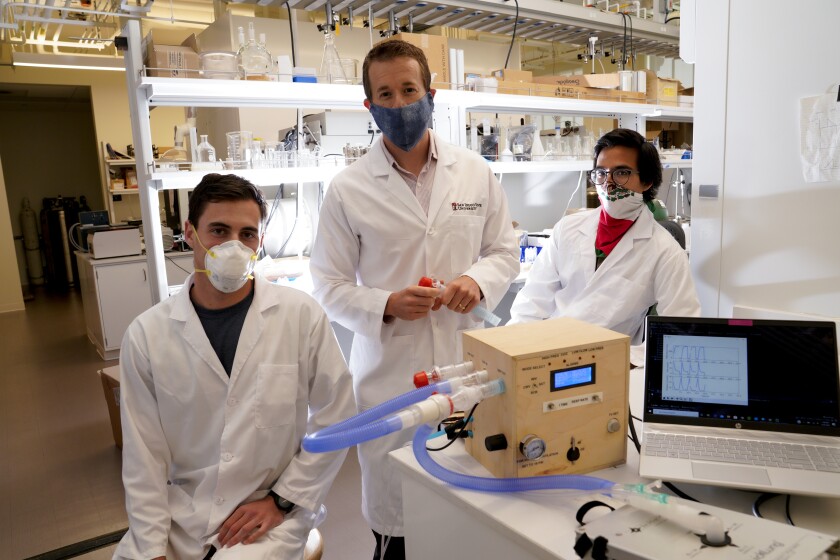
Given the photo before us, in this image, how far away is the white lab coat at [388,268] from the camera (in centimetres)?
154

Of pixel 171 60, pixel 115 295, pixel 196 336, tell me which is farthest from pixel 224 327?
pixel 115 295

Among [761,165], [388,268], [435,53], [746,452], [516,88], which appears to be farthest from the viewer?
[516,88]

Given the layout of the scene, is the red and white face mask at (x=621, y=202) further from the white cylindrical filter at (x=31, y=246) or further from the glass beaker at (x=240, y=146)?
the white cylindrical filter at (x=31, y=246)

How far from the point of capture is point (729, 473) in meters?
0.96

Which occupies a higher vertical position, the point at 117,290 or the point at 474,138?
the point at 474,138

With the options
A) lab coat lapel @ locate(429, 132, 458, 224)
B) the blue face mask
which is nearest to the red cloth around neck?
lab coat lapel @ locate(429, 132, 458, 224)

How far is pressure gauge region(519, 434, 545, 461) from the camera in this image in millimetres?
947

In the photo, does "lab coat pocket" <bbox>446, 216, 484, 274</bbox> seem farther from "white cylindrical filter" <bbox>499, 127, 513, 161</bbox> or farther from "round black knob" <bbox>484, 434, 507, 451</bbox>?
"white cylindrical filter" <bbox>499, 127, 513, 161</bbox>

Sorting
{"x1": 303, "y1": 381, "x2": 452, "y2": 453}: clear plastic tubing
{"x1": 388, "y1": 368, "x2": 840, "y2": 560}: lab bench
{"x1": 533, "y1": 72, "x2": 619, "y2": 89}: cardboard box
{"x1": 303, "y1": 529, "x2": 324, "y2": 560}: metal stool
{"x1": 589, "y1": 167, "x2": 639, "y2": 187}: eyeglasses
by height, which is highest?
{"x1": 533, "y1": 72, "x2": 619, "y2": 89}: cardboard box

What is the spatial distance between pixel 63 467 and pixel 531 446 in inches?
108

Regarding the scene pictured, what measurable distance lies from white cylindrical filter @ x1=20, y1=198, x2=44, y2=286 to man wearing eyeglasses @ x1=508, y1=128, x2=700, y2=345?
27.8 ft

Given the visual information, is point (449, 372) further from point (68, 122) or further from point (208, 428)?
point (68, 122)

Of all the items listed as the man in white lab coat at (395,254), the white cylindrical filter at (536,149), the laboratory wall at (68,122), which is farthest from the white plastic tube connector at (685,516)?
the laboratory wall at (68,122)

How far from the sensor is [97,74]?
7.23 metres
